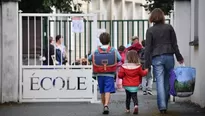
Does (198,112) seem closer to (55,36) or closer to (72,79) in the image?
(72,79)

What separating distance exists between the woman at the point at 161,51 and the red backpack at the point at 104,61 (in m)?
1.04

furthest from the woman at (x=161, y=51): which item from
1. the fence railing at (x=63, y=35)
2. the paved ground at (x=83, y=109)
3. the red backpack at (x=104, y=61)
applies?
the fence railing at (x=63, y=35)

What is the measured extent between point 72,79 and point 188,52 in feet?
9.59

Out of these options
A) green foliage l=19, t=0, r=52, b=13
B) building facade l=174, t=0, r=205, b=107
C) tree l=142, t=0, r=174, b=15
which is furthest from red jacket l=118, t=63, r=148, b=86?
tree l=142, t=0, r=174, b=15

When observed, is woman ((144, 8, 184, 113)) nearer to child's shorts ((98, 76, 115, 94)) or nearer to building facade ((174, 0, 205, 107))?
child's shorts ((98, 76, 115, 94))

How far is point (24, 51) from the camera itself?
48.3ft

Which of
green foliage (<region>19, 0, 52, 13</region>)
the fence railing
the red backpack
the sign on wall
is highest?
green foliage (<region>19, 0, 52, 13</region>)

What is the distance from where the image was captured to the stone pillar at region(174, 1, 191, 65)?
574 inches

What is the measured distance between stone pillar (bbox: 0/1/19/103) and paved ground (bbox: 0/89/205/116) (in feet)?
1.39

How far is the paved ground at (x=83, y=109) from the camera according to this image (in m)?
12.0

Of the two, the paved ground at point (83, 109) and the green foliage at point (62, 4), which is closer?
the paved ground at point (83, 109)

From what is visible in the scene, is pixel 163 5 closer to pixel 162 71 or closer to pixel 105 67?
pixel 105 67

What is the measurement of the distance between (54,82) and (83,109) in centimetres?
158

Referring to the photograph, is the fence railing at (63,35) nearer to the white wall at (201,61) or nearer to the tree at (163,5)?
the white wall at (201,61)
